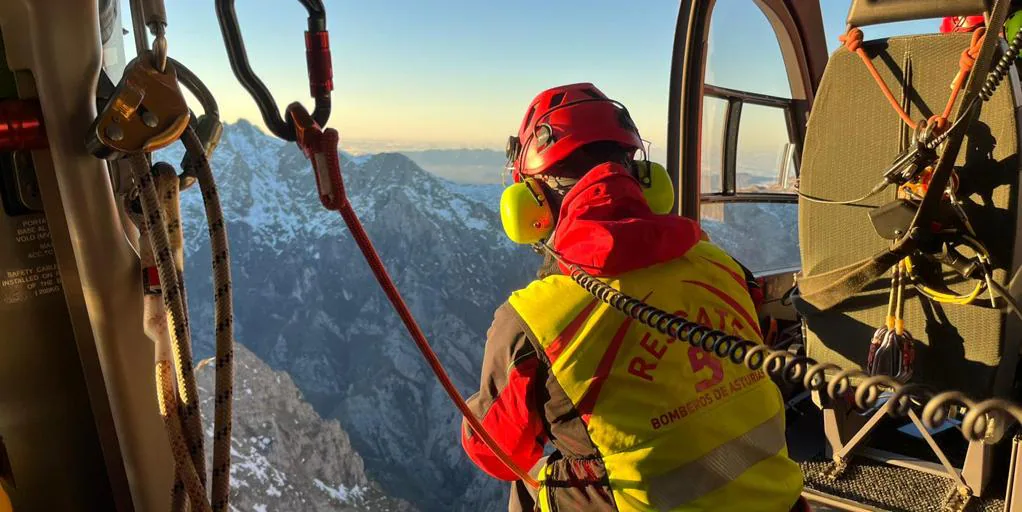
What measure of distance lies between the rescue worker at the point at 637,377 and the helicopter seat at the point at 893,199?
62cm

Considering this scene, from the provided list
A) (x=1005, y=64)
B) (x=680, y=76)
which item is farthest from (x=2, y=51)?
(x=680, y=76)

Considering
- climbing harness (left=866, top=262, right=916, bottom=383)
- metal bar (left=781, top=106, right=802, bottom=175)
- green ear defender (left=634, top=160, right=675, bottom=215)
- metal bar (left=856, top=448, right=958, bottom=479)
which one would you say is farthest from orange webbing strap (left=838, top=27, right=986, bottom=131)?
metal bar (left=781, top=106, right=802, bottom=175)

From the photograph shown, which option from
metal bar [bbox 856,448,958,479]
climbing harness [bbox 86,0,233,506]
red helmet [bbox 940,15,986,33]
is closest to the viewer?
climbing harness [bbox 86,0,233,506]

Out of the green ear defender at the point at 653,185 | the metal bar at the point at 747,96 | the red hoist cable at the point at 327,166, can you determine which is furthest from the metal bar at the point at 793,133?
the red hoist cable at the point at 327,166

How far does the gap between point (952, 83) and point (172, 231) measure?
1.78 meters

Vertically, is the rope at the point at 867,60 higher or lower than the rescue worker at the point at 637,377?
higher

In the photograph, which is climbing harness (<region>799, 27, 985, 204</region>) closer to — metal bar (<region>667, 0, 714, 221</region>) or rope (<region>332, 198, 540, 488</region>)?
rope (<region>332, 198, 540, 488</region>)

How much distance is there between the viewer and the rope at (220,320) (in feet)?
2.50

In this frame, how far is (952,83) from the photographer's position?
1679 mm

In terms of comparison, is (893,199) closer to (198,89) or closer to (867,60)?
(867,60)

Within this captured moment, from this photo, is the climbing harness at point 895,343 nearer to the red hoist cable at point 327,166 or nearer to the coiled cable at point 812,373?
the coiled cable at point 812,373

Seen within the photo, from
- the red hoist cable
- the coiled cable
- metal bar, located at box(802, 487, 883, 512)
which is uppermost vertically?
the red hoist cable

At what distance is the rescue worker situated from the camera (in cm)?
116

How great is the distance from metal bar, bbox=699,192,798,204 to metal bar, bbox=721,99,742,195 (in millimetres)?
43
